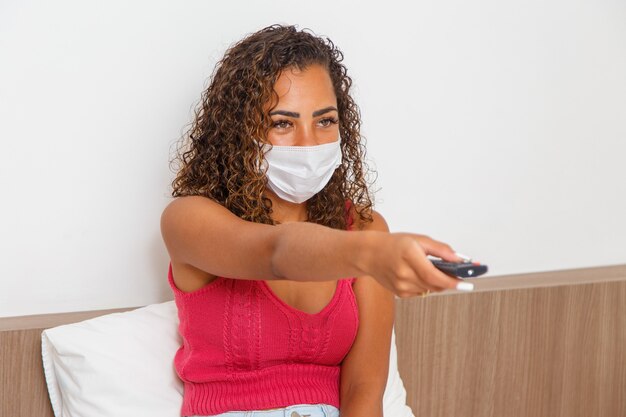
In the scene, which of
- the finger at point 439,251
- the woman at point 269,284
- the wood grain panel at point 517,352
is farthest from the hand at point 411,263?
the wood grain panel at point 517,352

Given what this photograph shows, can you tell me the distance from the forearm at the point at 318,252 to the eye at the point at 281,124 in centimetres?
39

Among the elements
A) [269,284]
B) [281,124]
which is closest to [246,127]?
[281,124]

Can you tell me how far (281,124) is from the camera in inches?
58.7

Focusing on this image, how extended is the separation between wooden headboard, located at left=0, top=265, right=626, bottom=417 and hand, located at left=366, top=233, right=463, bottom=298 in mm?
981

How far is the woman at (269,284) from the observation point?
1473 millimetres

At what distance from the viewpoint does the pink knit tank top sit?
58.6 inches

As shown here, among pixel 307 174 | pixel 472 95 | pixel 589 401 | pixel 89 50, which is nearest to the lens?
pixel 307 174

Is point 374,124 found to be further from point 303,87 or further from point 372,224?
point 303,87

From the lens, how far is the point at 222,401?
4.95 feet

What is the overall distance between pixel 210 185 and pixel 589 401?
1199 mm

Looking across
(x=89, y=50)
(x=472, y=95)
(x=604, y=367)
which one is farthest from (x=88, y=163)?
(x=604, y=367)

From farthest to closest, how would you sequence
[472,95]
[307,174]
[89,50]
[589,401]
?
[589,401], [472,95], [89,50], [307,174]

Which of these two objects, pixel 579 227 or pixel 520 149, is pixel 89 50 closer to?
pixel 520 149

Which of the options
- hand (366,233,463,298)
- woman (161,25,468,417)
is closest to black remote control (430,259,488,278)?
hand (366,233,463,298)
